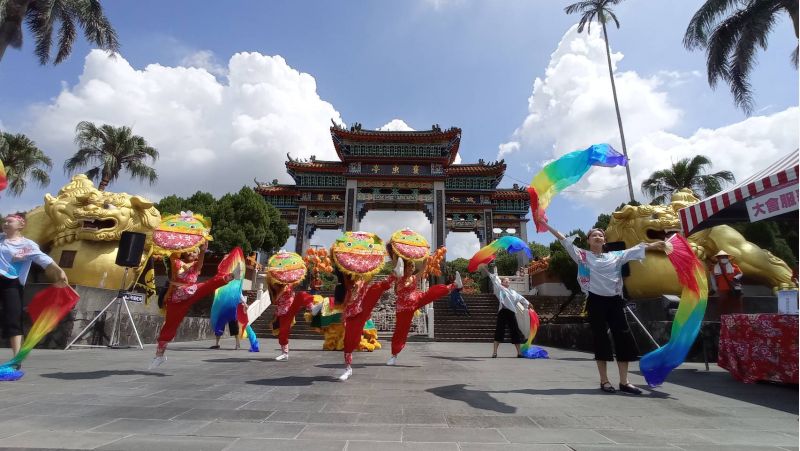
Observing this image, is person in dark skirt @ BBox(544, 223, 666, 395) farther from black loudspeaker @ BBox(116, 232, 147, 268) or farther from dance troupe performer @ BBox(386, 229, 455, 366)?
black loudspeaker @ BBox(116, 232, 147, 268)

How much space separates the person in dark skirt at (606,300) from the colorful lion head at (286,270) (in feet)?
14.2

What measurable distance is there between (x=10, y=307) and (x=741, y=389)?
7.65 metres

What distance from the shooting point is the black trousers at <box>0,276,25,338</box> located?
4.10 m

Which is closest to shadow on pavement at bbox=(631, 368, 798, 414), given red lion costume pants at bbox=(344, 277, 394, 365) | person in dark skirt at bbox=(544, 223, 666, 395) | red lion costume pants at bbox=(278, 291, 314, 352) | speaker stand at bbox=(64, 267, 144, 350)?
person in dark skirt at bbox=(544, 223, 666, 395)

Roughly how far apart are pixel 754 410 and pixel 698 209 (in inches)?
118

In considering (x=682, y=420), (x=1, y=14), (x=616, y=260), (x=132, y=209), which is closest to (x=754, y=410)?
(x=682, y=420)

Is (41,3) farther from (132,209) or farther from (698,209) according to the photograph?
(698,209)

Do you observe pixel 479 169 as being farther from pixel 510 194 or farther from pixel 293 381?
pixel 293 381

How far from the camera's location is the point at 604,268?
13.3ft

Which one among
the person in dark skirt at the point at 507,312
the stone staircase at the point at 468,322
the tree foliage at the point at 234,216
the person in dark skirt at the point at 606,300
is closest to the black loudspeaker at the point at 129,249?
the person in dark skirt at the point at 507,312

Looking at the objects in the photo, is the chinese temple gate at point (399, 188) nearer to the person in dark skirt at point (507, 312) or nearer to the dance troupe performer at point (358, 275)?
the person in dark skirt at point (507, 312)

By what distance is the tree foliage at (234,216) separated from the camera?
22594mm

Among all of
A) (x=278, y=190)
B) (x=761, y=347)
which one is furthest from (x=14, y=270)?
(x=278, y=190)

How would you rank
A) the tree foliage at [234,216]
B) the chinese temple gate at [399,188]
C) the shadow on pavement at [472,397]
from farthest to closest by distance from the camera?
the chinese temple gate at [399,188] → the tree foliage at [234,216] → the shadow on pavement at [472,397]
